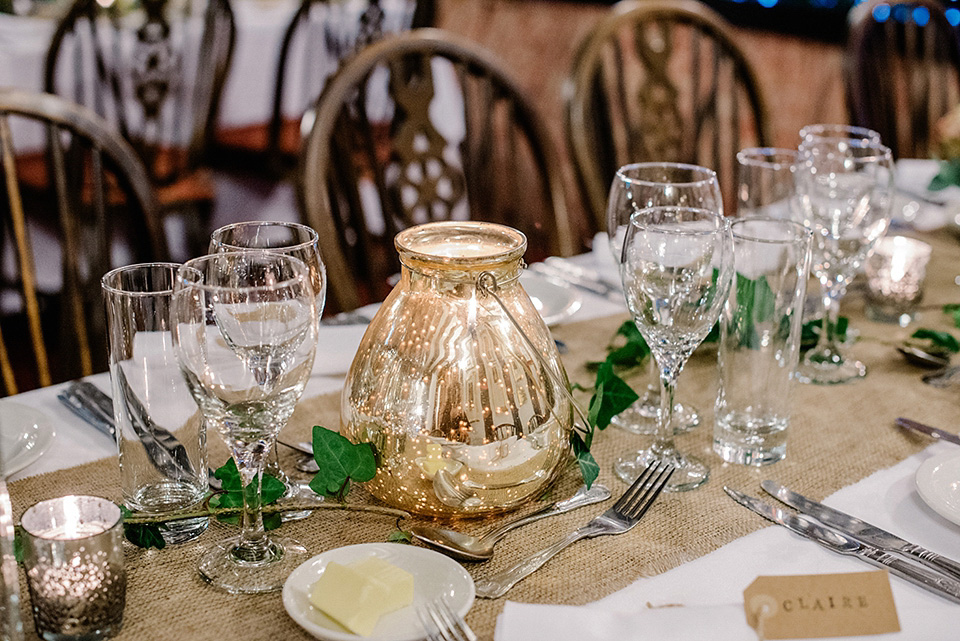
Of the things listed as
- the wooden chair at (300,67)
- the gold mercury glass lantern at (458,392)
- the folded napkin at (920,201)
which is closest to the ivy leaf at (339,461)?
the gold mercury glass lantern at (458,392)

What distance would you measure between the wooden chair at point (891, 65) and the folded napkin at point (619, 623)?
72.8 inches

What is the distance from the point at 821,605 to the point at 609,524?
169 millimetres

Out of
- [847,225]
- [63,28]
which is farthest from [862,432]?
[63,28]

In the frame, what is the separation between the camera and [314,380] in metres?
1.00

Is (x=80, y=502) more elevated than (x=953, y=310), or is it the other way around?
(x=80, y=502)

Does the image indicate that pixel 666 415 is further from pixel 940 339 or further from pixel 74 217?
pixel 74 217

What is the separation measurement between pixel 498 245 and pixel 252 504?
0.88ft

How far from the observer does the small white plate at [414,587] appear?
1.91 ft

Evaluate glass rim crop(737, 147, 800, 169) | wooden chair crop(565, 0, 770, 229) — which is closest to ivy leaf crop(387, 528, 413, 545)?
glass rim crop(737, 147, 800, 169)

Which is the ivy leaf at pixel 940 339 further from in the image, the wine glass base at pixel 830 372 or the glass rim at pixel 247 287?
the glass rim at pixel 247 287

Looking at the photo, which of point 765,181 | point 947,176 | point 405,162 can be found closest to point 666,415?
point 765,181

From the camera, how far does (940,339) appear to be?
1.11 metres

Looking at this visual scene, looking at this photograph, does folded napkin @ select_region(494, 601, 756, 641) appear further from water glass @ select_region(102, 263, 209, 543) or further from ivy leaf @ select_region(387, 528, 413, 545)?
water glass @ select_region(102, 263, 209, 543)

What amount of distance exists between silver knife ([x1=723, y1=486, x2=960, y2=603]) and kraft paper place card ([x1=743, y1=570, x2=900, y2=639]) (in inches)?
2.7
